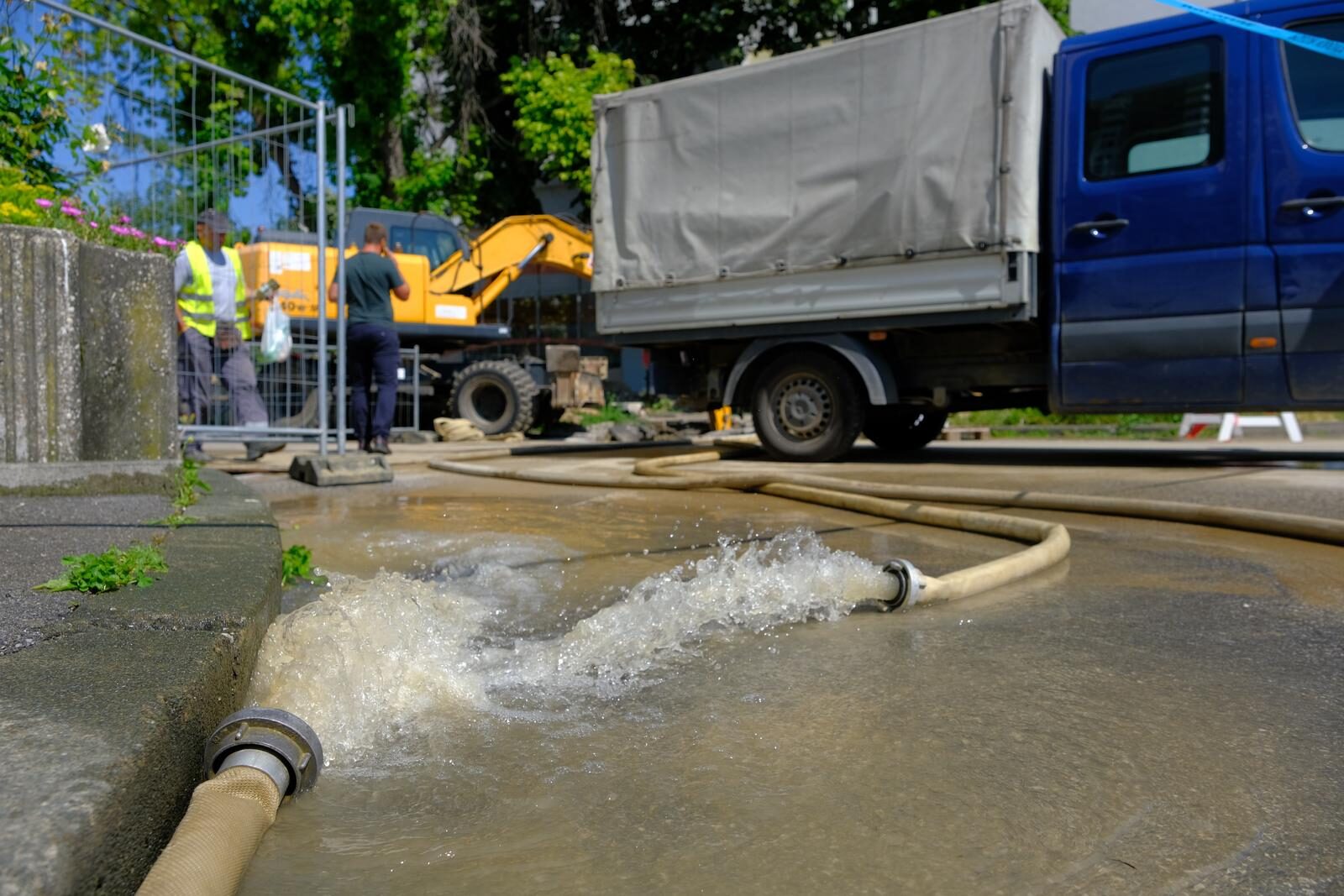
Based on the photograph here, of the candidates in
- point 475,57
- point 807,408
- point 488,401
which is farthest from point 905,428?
point 475,57

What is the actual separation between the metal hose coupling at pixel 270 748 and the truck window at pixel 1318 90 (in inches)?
258

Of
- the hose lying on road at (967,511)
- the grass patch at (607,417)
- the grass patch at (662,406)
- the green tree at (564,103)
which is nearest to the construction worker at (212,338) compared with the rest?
the hose lying on road at (967,511)

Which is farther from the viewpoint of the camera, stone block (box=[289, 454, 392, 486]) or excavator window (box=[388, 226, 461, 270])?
excavator window (box=[388, 226, 461, 270])

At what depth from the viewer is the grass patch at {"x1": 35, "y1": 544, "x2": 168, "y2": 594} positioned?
2186 millimetres

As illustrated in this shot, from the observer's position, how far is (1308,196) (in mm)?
6113

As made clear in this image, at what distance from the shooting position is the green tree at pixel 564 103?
1841cm

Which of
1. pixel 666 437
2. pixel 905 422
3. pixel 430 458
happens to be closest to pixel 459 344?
pixel 666 437

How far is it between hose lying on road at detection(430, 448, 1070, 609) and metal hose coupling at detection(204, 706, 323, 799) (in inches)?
67.2

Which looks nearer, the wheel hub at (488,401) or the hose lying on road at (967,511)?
the hose lying on road at (967,511)

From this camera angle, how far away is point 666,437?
12836 millimetres

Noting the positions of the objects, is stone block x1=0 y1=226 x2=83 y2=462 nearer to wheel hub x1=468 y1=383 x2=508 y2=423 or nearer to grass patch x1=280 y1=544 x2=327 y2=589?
grass patch x1=280 y1=544 x2=327 y2=589

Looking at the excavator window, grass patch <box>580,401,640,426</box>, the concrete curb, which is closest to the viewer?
the concrete curb

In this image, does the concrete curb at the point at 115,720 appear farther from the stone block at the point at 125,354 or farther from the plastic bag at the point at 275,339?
the plastic bag at the point at 275,339

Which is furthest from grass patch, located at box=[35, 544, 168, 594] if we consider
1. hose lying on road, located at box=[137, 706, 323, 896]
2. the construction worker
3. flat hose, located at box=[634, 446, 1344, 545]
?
the construction worker
